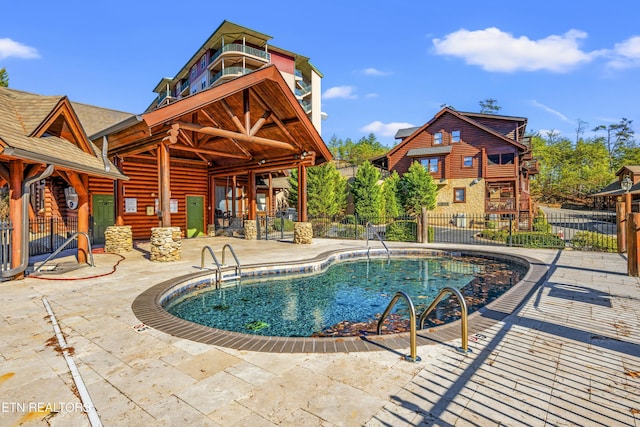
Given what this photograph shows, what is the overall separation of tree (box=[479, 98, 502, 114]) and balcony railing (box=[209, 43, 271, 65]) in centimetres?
3862

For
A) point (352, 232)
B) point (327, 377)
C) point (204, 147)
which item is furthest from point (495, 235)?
point (327, 377)

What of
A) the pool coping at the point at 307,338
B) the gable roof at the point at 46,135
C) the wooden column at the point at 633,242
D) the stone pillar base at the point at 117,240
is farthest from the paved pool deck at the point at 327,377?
the stone pillar base at the point at 117,240

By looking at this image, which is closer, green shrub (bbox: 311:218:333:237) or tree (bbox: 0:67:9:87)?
green shrub (bbox: 311:218:333:237)

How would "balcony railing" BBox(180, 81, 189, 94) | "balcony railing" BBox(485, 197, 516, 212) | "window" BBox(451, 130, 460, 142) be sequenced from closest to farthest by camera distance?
"balcony railing" BBox(485, 197, 516, 212)
"window" BBox(451, 130, 460, 142)
"balcony railing" BBox(180, 81, 189, 94)

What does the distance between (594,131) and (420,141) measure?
43.9 metres

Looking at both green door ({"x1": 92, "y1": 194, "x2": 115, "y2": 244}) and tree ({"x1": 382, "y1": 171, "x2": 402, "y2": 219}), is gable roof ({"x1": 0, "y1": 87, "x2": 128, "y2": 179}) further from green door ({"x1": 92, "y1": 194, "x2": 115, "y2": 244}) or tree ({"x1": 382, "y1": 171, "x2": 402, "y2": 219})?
tree ({"x1": 382, "y1": 171, "x2": 402, "y2": 219})

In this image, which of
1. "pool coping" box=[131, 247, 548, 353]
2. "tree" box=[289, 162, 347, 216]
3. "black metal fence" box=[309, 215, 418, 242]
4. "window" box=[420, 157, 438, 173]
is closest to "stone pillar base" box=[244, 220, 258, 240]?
"black metal fence" box=[309, 215, 418, 242]

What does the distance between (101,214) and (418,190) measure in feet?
69.2

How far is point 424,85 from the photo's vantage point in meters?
24.4

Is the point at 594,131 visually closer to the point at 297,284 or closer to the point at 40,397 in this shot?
the point at 297,284

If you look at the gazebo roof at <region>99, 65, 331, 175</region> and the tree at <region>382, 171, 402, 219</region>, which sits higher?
the gazebo roof at <region>99, 65, 331, 175</region>

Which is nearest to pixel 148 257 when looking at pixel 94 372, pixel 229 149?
pixel 229 149

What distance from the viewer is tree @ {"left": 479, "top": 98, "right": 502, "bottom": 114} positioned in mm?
56094

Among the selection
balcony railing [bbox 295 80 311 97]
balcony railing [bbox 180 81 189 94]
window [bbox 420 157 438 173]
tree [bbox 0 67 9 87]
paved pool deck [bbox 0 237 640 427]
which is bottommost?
paved pool deck [bbox 0 237 640 427]
